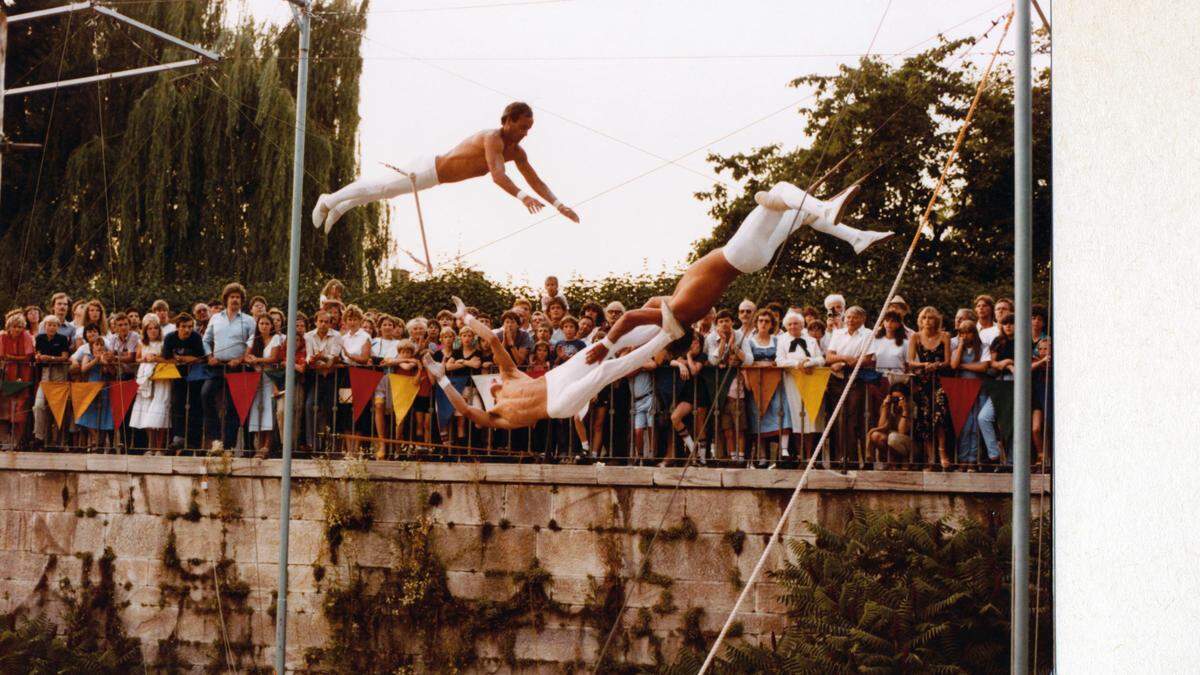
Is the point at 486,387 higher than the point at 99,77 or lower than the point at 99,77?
lower

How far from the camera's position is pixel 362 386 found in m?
8.00

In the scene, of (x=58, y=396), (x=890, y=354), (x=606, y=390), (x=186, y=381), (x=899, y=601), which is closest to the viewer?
(x=899, y=601)

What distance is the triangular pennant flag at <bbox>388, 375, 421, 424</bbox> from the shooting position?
7836mm

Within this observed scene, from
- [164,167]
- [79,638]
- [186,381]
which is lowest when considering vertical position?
[79,638]

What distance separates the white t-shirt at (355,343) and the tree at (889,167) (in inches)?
79.4

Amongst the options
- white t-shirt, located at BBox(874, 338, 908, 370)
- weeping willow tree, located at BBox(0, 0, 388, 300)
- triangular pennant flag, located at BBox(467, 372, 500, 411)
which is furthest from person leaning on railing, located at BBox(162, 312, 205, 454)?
white t-shirt, located at BBox(874, 338, 908, 370)

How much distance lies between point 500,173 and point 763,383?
171cm

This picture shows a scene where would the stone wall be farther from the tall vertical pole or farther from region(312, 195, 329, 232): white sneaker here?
the tall vertical pole

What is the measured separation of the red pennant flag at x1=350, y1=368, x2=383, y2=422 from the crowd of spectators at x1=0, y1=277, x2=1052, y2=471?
17mm

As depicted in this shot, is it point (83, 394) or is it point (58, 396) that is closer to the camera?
point (83, 394)

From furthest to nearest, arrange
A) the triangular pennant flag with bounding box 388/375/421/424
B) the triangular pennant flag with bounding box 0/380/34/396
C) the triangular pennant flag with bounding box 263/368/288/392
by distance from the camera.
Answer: the triangular pennant flag with bounding box 0/380/34/396 < the triangular pennant flag with bounding box 263/368/288/392 < the triangular pennant flag with bounding box 388/375/421/424

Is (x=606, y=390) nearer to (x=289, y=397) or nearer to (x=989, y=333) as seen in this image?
(x=289, y=397)

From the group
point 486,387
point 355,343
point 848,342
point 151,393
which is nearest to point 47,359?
point 151,393

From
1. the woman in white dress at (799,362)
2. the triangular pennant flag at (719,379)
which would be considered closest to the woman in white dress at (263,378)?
the triangular pennant flag at (719,379)
